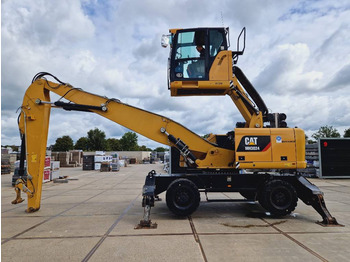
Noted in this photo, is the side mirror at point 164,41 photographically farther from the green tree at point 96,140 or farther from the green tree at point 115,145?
the green tree at point 115,145

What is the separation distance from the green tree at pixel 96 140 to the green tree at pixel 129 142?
12149 millimetres

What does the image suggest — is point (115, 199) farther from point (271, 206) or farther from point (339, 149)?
point (339, 149)

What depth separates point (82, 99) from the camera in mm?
7695

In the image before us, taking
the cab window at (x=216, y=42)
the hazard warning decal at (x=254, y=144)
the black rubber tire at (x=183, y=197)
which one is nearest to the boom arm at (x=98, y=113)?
the hazard warning decal at (x=254, y=144)

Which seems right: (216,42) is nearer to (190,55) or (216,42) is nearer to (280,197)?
(190,55)

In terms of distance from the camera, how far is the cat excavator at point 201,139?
22.5ft

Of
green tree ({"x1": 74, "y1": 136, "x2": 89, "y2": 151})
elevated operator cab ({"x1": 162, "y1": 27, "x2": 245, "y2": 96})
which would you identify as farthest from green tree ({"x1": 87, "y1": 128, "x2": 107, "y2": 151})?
elevated operator cab ({"x1": 162, "y1": 27, "x2": 245, "y2": 96})

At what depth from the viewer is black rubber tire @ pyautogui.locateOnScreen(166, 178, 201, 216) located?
6691 millimetres

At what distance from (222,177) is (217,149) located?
80 cm

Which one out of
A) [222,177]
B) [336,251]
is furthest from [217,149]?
[336,251]

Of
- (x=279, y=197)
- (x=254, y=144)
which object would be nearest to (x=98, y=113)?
(x=254, y=144)

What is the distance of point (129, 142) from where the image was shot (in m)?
95.6

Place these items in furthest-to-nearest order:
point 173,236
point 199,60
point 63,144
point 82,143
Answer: point 82,143 → point 63,144 → point 199,60 → point 173,236

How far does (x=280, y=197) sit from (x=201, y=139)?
8.65 ft
